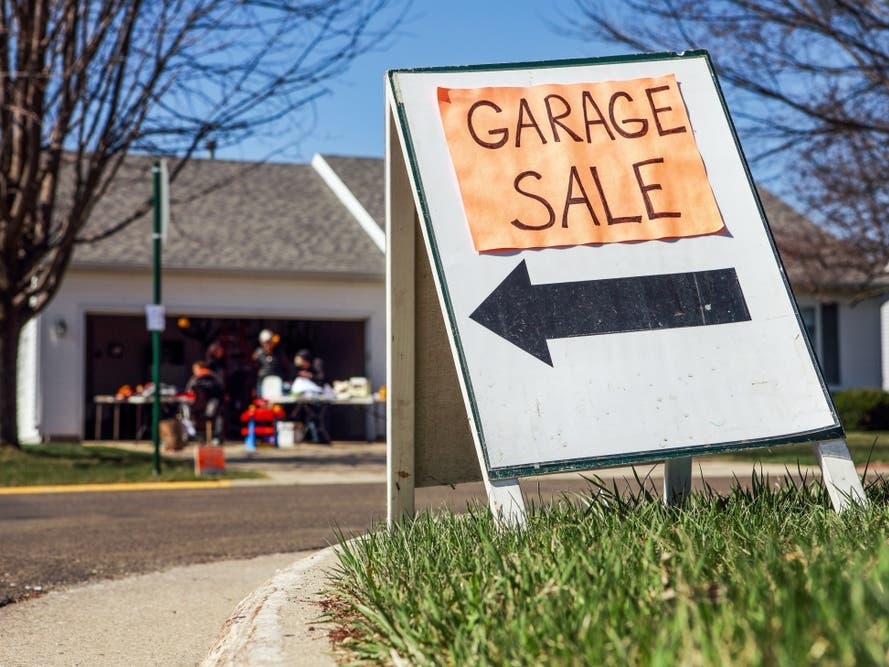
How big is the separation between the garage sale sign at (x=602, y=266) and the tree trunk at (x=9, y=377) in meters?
11.8

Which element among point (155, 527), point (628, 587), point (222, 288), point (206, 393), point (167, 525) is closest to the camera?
point (628, 587)

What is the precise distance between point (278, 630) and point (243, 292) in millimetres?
18961

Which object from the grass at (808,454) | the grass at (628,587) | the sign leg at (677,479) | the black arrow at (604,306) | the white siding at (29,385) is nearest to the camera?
the grass at (628,587)

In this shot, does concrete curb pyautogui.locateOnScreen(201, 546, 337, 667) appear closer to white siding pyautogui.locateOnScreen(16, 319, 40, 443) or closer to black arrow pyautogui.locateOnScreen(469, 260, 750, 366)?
black arrow pyautogui.locateOnScreen(469, 260, 750, 366)

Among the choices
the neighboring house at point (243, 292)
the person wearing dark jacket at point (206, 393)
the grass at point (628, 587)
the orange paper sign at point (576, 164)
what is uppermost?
the neighboring house at point (243, 292)

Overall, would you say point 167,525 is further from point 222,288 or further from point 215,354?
point 215,354

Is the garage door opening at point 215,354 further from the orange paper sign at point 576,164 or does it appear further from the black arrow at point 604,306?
the black arrow at point 604,306

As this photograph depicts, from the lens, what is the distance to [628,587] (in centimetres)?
323

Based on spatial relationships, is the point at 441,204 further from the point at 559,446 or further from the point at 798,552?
the point at 798,552

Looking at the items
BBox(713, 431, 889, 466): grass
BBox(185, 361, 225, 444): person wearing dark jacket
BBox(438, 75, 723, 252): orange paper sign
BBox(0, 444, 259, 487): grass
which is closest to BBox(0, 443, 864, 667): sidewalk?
BBox(438, 75, 723, 252): orange paper sign

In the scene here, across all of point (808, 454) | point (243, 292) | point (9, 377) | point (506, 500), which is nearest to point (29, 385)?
point (243, 292)

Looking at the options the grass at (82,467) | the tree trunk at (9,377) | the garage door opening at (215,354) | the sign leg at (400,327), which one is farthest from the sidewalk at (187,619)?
the garage door opening at (215,354)

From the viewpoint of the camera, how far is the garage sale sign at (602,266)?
4445 mm

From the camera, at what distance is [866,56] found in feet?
43.5
